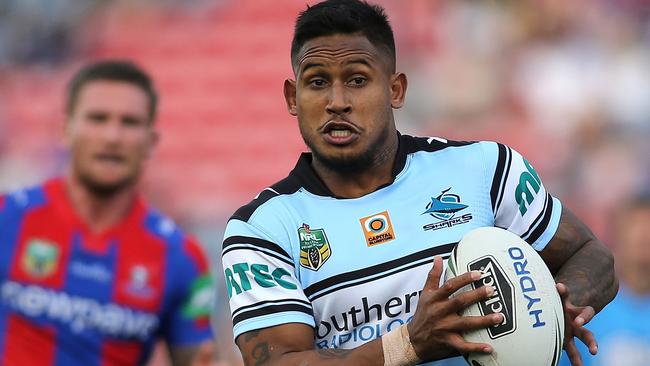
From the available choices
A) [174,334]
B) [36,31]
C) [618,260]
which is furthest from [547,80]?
[174,334]

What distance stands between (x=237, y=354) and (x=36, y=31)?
21.7 feet

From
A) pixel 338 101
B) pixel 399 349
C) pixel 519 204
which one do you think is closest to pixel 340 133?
pixel 338 101

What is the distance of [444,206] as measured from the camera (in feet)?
13.1

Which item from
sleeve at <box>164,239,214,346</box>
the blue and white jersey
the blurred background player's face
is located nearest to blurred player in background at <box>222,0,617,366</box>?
the blue and white jersey

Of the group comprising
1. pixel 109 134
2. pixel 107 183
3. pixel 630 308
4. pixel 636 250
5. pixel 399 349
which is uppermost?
pixel 109 134

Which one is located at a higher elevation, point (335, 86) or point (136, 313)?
point (335, 86)

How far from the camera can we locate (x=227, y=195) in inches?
494

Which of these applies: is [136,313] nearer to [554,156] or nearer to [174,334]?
[174,334]

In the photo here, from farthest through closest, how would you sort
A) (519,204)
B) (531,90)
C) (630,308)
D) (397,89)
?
1. (531,90)
2. (630,308)
3. (397,89)
4. (519,204)

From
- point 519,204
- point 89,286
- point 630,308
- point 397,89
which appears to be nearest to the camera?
point 519,204

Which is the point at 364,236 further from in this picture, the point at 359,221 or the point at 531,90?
the point at 531,90

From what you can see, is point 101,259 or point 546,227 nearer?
point 546,227

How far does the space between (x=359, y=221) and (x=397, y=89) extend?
517mm

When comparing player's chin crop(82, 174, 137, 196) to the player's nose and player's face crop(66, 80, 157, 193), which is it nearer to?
player's face crop(66, 80, 157, 193)
